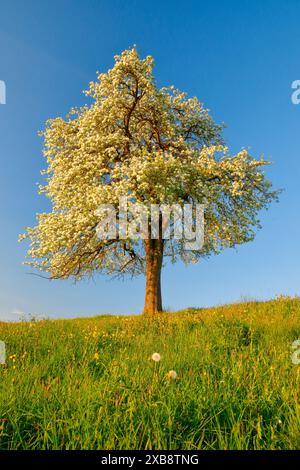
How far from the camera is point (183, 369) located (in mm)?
7309

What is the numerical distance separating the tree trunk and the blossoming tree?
60 mm

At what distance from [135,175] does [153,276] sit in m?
6.40

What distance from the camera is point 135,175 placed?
23141 millimetres

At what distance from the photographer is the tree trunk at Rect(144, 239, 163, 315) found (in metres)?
25.8

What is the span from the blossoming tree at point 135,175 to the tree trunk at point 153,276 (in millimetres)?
60

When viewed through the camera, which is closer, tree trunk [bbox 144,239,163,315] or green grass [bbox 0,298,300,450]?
green grass [bbox 0,298,300,450]

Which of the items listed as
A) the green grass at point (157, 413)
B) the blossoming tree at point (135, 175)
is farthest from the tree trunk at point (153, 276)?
the green grass at point (157, 413)

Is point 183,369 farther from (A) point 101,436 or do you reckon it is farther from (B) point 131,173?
(B) point 131,173

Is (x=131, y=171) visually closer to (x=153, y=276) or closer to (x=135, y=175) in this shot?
(x=135, y=175)

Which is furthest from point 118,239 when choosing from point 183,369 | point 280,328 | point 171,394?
point 171,394

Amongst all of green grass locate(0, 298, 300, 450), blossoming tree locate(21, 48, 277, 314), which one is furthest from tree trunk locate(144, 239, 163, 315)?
green grass locate(0, 298, 300, 450)

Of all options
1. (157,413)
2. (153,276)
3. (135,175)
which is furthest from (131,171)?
(157,413)

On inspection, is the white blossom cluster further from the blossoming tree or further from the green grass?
the green grass

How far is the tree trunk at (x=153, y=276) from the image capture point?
84.8 feet
